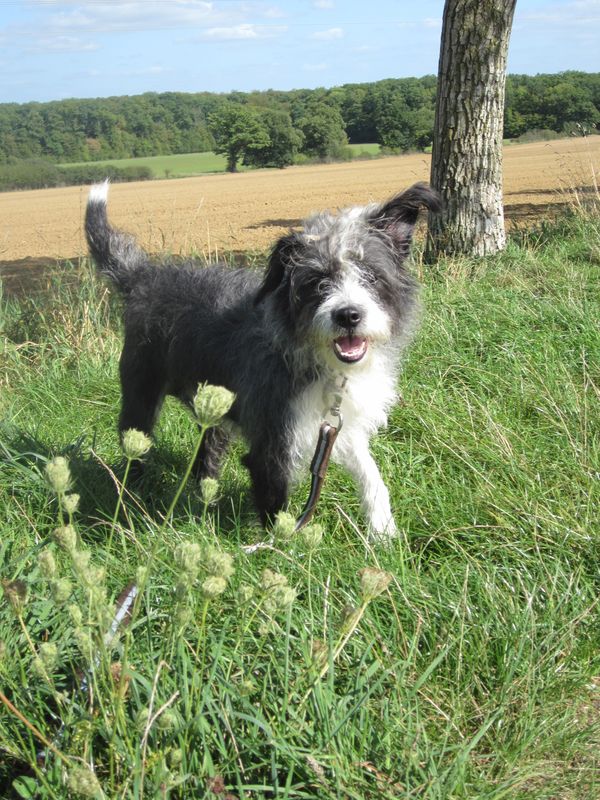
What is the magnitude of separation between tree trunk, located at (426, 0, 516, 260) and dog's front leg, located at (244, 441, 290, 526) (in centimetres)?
442

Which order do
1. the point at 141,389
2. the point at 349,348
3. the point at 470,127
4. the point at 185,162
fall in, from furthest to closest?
the point at 185,162 < the point at 470,127 < the point at 141,389 < the point at 349,348

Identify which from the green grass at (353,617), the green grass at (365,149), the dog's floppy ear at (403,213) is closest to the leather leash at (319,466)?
the green grass at (353,617)

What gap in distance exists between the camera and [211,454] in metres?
4.56

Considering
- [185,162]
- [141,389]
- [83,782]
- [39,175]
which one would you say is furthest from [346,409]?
[185,162]

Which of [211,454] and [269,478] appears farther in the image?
[211,454]

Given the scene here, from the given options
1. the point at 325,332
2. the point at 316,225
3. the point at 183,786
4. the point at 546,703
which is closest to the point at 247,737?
the point at 183,786

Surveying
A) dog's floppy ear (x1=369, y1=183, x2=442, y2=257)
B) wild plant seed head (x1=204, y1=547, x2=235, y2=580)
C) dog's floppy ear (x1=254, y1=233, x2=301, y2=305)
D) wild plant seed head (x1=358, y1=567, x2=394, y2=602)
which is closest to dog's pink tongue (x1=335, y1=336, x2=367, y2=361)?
dog's floppy ear (x1=254, y1=233, x2=301, y2=305)

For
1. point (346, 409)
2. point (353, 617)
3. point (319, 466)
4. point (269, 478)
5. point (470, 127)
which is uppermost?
point (470, 127)

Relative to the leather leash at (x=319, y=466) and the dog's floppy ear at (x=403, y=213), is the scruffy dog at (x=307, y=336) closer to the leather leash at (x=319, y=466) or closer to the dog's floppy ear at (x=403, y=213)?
the dog's floppy ear at (x=403, y=213)

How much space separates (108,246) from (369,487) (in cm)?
222

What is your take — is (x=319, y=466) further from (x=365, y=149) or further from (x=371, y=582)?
(x=365, y=149)

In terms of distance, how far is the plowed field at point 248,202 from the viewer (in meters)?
13.9

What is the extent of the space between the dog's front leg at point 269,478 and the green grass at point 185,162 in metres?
56.1

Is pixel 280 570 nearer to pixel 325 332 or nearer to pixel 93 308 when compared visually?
pixel 325 332
